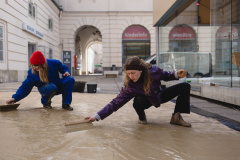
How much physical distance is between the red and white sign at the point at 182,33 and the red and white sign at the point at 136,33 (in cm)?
1125

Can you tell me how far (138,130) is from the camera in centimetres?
247

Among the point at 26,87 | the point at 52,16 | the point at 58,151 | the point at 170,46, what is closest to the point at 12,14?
the point at 52,16

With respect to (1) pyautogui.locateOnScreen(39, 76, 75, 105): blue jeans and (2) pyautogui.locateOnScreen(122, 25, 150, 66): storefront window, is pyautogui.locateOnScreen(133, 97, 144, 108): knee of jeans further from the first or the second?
(2) pyautogui.locateOnScreen(122, 25, 150, 66): storefront window

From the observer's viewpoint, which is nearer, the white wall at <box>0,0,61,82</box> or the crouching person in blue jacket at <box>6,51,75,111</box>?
the crouching person in blue jacket at <box>6,51,75,111</box>

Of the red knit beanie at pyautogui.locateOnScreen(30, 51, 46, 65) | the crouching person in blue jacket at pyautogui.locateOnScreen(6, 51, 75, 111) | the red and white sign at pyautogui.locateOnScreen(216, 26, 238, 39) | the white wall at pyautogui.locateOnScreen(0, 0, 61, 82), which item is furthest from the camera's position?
the white wall at pyautogui.locateOnScreen(0, 0, 61, 82)

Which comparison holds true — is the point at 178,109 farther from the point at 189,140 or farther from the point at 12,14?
the point at 12,14

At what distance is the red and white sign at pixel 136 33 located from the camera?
1909 cm

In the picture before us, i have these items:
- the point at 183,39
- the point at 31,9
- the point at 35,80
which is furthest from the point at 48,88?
the point at 31,9

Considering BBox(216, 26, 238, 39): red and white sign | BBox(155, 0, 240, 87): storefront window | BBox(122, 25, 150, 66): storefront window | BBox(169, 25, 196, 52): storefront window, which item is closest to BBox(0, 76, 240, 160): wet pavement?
BBox(155, 0, 240, 87): storefront window

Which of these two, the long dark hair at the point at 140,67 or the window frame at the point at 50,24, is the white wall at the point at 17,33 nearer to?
the window frame at the point at 50,24

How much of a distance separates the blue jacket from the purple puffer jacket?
1.57 m

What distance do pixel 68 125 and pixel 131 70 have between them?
881mm

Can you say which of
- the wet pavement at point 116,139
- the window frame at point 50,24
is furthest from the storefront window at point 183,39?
the window frame at point 50,24

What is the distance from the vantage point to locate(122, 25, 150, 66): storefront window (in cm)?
1911
